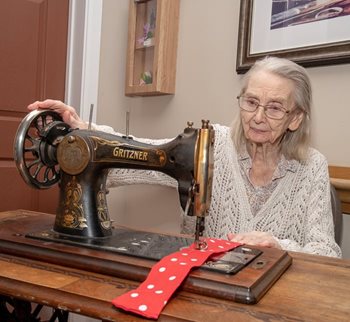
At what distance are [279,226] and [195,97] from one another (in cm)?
83

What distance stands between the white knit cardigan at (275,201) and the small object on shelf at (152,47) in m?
0.68

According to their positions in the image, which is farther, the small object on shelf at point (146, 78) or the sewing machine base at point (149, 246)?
the small object on shelf at point (146, 78)

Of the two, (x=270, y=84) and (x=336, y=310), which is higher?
(x=270, y=84)

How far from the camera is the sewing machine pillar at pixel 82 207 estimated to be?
38.2 inches

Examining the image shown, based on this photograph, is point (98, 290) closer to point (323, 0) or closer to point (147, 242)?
point (147, 242)

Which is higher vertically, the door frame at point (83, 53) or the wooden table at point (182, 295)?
the door frame at point (83, 53)

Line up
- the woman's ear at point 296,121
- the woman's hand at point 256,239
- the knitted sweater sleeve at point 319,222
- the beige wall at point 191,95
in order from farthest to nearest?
the beige wall at point 191,95
the woman's ear at point 296,121
the knitted sweater sleeve at point 319,222
the woman's hand at point 256,239

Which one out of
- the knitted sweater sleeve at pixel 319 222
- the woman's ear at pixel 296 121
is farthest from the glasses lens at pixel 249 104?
the knitted sweater sleeve at pixel 319 222

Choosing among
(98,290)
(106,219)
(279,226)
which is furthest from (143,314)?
(279,226)

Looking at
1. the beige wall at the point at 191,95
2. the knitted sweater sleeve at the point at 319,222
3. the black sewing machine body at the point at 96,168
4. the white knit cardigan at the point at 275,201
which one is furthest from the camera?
the beige wall at the point at 191,95

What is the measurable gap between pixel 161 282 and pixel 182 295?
4 cm

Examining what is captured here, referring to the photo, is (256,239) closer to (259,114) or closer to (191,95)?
(259,114)

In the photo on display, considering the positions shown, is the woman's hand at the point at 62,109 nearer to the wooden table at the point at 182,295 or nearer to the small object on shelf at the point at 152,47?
the wooden table at the point at 182,295

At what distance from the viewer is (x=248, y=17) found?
1765 mm
